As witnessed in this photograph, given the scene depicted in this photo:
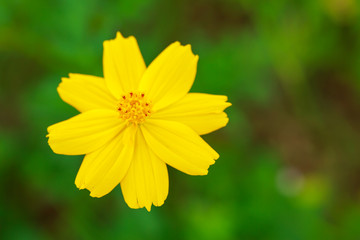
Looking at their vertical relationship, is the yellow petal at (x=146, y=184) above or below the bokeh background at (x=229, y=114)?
below

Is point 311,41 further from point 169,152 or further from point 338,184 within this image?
point 169,152

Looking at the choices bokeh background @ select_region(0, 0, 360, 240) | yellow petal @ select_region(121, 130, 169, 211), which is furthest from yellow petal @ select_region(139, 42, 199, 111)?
bokeh background @ select_region(0, 0, 360, 240)

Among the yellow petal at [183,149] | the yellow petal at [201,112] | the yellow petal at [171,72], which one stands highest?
the yellow petal at [171,72]

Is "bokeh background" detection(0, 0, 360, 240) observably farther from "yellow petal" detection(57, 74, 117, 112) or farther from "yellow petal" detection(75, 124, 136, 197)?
"yellow petal" detection(75, 124, 136, 197)

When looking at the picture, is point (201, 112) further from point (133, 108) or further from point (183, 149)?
point (133, 108)

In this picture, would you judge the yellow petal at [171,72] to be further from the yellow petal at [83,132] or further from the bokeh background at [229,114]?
the bokeh background at [229,114]

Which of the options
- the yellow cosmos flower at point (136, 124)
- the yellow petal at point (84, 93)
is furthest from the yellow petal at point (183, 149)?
the yellow petal at point (84, 93)
